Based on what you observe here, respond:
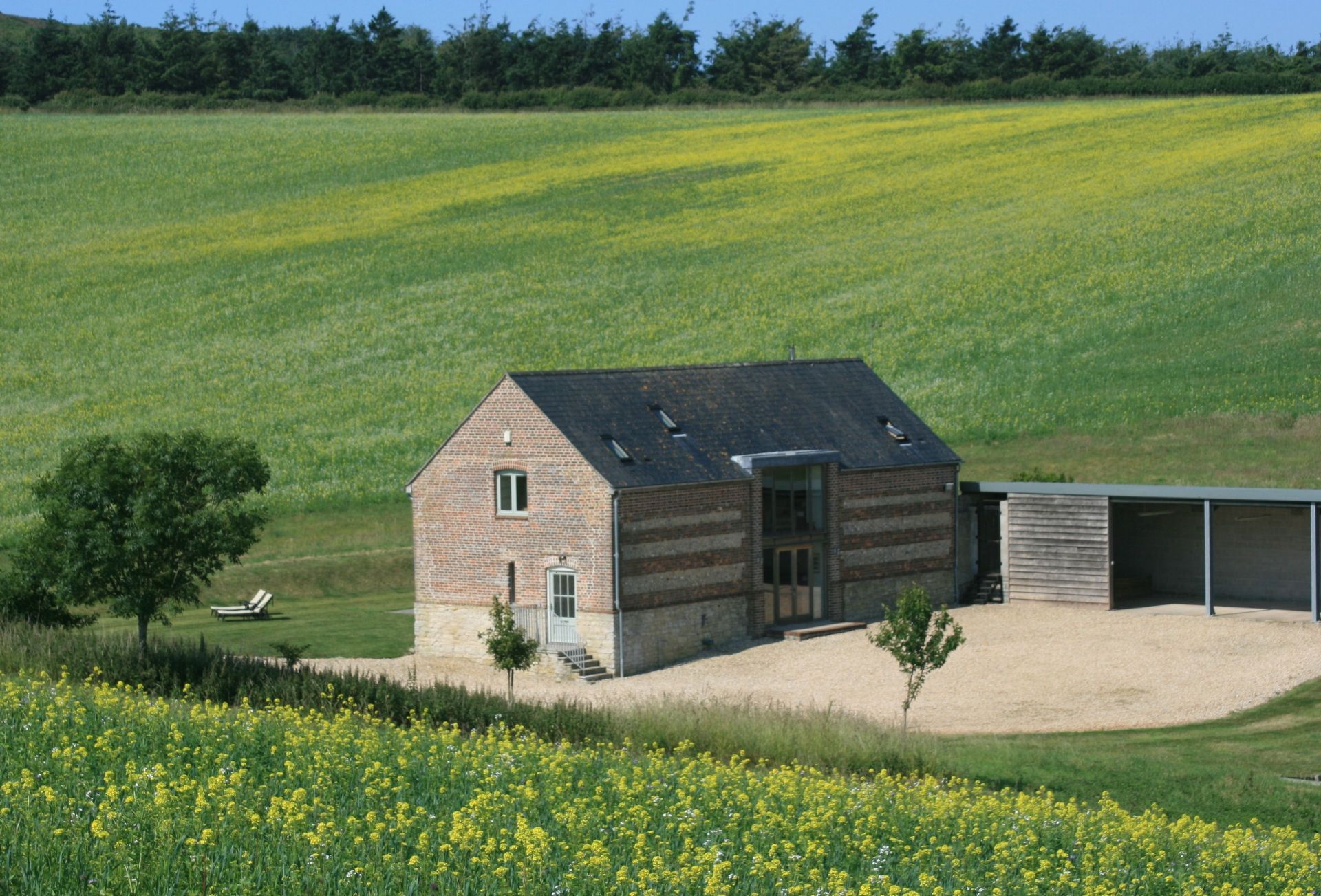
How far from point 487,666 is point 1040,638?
38.7 feet

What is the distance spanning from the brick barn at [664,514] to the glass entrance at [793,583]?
1.4 inches

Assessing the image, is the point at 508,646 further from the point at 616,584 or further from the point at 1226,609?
the point at 1226,609

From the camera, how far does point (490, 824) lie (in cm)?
1492

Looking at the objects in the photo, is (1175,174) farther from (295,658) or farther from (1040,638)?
(295,658)

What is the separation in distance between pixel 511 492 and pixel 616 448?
2.56 m

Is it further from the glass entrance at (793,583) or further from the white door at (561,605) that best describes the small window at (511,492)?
the glass entrance at (793,583)

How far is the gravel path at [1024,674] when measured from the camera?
30.2 m

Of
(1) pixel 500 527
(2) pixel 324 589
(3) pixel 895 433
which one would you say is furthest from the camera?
(2) pixel 324 589

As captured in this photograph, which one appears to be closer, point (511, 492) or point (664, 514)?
point (664, 514)

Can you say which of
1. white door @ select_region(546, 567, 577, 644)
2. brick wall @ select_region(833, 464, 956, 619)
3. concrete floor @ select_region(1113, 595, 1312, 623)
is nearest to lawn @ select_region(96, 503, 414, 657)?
white door @ select_region(546, 567, 577, 644)

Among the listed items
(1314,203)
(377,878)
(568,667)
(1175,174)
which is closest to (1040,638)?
(568,667)

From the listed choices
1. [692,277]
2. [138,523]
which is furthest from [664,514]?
[692,277]

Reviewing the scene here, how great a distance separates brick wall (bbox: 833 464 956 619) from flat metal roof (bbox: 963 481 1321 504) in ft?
4.18

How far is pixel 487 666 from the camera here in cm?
3647
